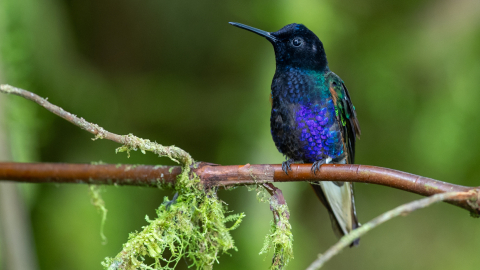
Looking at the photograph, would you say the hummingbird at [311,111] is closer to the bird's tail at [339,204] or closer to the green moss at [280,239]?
the bird's tail at [339,204]

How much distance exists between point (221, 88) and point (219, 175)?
1.43 metres

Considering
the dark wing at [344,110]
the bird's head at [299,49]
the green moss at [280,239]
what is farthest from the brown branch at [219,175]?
the bird's head at [299,49]

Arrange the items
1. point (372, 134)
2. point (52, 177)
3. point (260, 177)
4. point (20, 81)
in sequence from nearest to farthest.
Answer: point (260, 177)
point (52, 177)
point (20, 81)
point (372, 134)

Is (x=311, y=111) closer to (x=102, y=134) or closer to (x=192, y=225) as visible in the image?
(x=192, y=225)

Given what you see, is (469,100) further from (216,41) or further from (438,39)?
(216,41)

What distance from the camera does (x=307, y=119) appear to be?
191 cm

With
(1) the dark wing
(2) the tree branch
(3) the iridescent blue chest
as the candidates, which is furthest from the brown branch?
(1) the dark wing

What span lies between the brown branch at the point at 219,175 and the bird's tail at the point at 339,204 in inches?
25.7

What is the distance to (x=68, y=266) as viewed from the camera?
2.36 m

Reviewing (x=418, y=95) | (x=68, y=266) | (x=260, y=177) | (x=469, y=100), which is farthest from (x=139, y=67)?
(x=469, y=100)

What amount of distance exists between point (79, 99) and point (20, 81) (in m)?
0.36

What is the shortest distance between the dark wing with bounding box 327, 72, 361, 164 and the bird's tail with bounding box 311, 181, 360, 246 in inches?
7.6

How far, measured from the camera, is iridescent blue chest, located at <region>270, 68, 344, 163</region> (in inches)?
75.0

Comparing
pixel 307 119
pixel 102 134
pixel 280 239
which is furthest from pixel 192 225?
pixel 307 119
